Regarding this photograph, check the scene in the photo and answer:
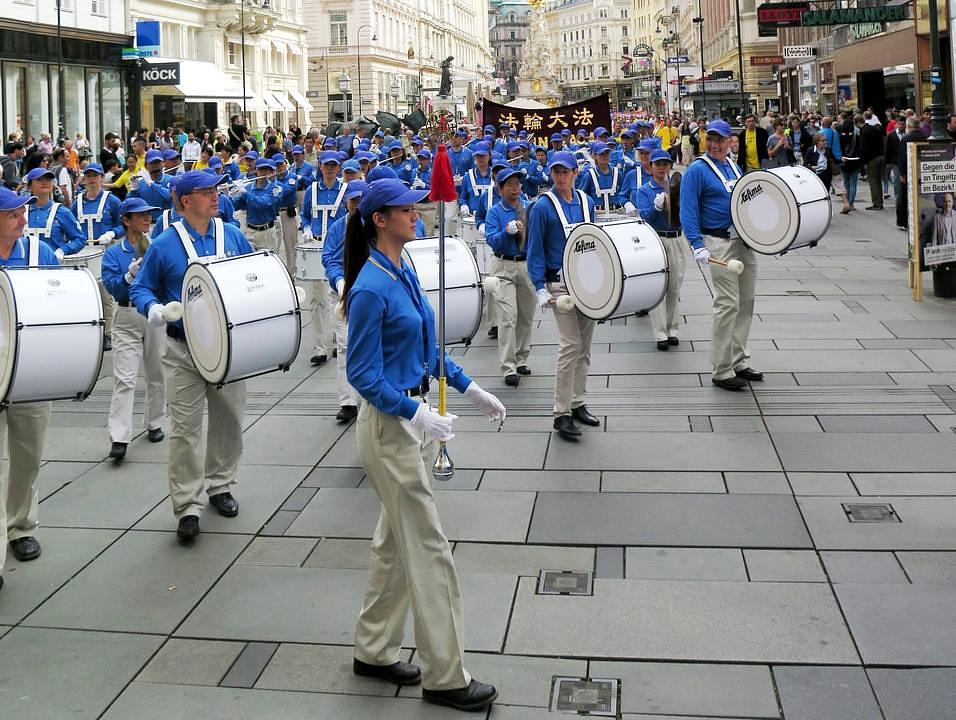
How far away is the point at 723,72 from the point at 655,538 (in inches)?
2673

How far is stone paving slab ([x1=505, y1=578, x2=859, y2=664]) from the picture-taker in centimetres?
523

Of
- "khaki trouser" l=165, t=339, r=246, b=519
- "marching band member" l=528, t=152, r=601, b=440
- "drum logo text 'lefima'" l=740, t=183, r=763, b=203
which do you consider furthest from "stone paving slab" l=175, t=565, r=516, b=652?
"drum logo text 'lefima'" l=740, t=183, r=763, b=203

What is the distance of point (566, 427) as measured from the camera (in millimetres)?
8883

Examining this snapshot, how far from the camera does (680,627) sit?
5488mm

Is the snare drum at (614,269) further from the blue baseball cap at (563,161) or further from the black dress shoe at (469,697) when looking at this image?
the black dress shoe at (469,697)

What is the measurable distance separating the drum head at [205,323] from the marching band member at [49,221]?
13.3ft

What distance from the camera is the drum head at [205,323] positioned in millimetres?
6602

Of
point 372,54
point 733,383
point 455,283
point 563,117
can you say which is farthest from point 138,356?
point 372,54

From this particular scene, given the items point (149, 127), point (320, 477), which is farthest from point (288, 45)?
point (320, 477)

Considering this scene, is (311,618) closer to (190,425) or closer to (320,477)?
(190,425)

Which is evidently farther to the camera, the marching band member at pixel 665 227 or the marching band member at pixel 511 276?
the marching band member at pixel 665 227

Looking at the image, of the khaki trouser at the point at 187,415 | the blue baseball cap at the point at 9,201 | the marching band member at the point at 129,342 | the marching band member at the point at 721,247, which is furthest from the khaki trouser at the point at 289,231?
the blue baseball cap at the point at 9,201

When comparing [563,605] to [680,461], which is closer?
[563,605]

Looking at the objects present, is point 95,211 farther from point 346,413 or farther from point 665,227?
point 665,227
